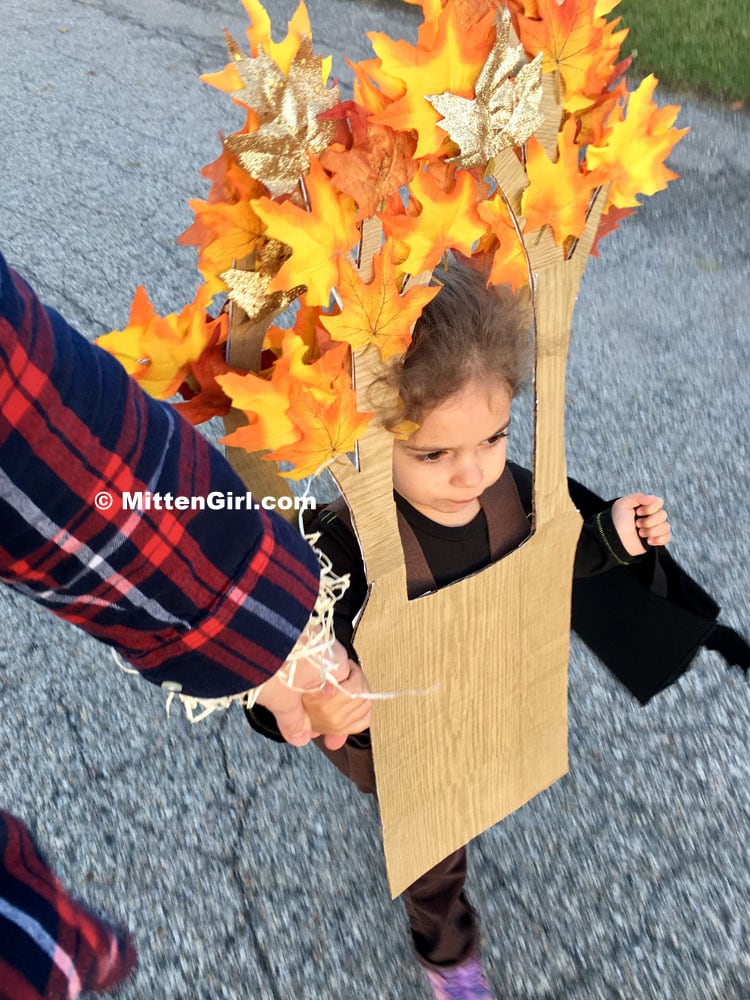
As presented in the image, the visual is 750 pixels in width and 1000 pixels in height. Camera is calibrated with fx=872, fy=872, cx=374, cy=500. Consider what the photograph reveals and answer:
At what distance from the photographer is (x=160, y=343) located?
1071 mm

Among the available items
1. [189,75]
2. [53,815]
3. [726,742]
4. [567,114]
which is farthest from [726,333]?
[189,75]

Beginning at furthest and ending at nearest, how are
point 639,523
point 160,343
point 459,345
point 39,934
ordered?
point 639,523 → point 459,345 → point 160,343 → point 39,934

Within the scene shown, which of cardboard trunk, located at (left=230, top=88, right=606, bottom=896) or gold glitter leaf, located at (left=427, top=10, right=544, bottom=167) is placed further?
cardboard trunk, located at (left=230, top=88, right=606, bottom=896)

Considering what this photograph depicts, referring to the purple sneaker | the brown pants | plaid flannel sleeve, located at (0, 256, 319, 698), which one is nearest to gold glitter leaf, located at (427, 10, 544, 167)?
plaid flannel sleeve, located at (0, 256, 319, 698)

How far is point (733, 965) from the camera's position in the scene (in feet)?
4.96

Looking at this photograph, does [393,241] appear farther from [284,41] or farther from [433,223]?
[284,41]

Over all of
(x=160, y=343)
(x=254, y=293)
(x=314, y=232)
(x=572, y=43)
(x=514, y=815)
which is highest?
(x=572, y=43)

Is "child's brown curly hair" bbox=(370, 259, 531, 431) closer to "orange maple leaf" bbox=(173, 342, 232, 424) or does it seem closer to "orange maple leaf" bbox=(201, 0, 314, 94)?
"orange maple leaf" bbox=(173, 342, 232, 424)

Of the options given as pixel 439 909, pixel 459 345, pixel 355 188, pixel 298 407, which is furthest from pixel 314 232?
pixel 439 909

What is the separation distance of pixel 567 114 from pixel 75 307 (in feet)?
7.90

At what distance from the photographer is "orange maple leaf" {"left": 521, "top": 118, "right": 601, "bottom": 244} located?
1.06 meters

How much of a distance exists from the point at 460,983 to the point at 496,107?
135cm

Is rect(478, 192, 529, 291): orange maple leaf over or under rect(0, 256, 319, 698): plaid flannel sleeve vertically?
over

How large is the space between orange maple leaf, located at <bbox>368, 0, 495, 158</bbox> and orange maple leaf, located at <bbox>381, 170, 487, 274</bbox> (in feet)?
0.15
